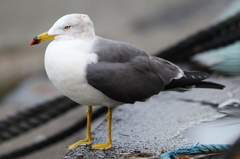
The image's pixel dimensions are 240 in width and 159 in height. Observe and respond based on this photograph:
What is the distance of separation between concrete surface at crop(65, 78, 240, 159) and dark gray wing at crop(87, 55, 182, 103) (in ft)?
0.58

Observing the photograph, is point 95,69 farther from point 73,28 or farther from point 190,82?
point 190,82

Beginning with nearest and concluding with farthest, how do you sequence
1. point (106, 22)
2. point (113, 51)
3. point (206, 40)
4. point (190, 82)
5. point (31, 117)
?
point (113, 51)
point (190, 82)
point (31, 117)
point (206, 40)
point (106, 22)

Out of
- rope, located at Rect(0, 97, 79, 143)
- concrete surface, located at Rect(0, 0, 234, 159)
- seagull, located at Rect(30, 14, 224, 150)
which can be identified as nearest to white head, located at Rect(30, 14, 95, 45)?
seagull, located at Rect(30, 14, 224, 150)

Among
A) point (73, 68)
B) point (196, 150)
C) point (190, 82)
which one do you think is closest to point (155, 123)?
point (190, 82)

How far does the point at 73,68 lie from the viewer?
4.84ft

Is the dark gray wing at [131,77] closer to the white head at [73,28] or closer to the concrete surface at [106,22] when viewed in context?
the white head at [73,28]

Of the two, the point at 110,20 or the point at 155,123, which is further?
the point at 110,20

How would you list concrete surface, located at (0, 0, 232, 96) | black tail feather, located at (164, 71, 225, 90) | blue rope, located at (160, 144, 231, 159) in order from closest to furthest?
Result: blue rope, located at (160, 144, 231, 159)
black tail feather, located at (164, 71, 225, 90)
concrete surface, located at (0, 0, 232, 96)

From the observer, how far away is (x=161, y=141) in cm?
164

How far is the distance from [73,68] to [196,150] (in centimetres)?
53

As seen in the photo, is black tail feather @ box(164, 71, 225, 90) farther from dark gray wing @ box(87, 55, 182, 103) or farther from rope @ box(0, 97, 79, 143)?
rope @ box(0, 97, 79, 143)

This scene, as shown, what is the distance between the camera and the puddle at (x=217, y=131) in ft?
5.26

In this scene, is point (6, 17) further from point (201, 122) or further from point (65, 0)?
point (201, 122)

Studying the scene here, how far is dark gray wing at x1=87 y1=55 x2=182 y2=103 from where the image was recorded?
1.51 m
